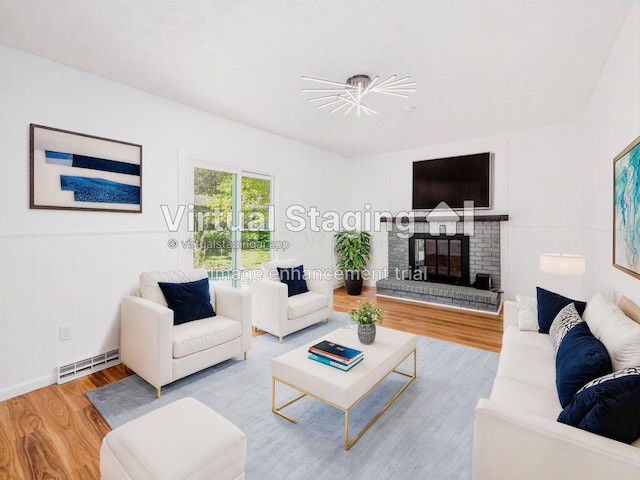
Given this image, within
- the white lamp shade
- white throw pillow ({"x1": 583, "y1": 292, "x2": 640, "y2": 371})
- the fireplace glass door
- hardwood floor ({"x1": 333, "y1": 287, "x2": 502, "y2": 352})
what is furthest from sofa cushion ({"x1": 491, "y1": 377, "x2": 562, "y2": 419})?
the fireplace glass door

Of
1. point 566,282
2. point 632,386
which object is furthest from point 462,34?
point 566,282

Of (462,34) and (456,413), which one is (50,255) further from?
(462,34)

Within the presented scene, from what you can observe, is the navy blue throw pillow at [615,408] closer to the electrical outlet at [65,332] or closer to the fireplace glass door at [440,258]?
the electrical outlet at [65,332]

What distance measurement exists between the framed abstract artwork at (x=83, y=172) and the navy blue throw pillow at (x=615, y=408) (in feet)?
12.3

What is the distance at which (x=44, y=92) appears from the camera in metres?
2.71

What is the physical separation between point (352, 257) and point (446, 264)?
5.51 ft

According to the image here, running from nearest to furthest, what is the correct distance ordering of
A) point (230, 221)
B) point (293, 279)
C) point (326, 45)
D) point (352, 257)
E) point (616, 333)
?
1. point (616, 333)
2. point (326, 45)
3. point (293, 279)
4. point (230, 221)
5. point (352, 257)

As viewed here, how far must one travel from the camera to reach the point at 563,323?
231 cm

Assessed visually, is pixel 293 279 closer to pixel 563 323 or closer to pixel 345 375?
pixel 345 375

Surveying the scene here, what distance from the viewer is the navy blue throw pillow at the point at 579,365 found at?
150 centimetres

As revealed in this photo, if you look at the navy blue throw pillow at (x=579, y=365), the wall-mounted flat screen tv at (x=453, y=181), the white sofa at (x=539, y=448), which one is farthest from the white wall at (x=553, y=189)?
the white sofa at (x=539, y=448)

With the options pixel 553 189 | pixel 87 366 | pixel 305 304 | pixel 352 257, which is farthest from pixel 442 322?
pixel 87 366

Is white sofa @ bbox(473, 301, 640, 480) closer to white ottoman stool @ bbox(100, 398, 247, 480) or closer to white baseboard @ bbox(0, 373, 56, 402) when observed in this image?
white ottoman stool @ bbox(100, 398, 247, 480)

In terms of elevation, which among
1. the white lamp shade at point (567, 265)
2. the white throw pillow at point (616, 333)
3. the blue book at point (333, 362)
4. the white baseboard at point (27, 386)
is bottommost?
the white baseboard at point (27, 386)
